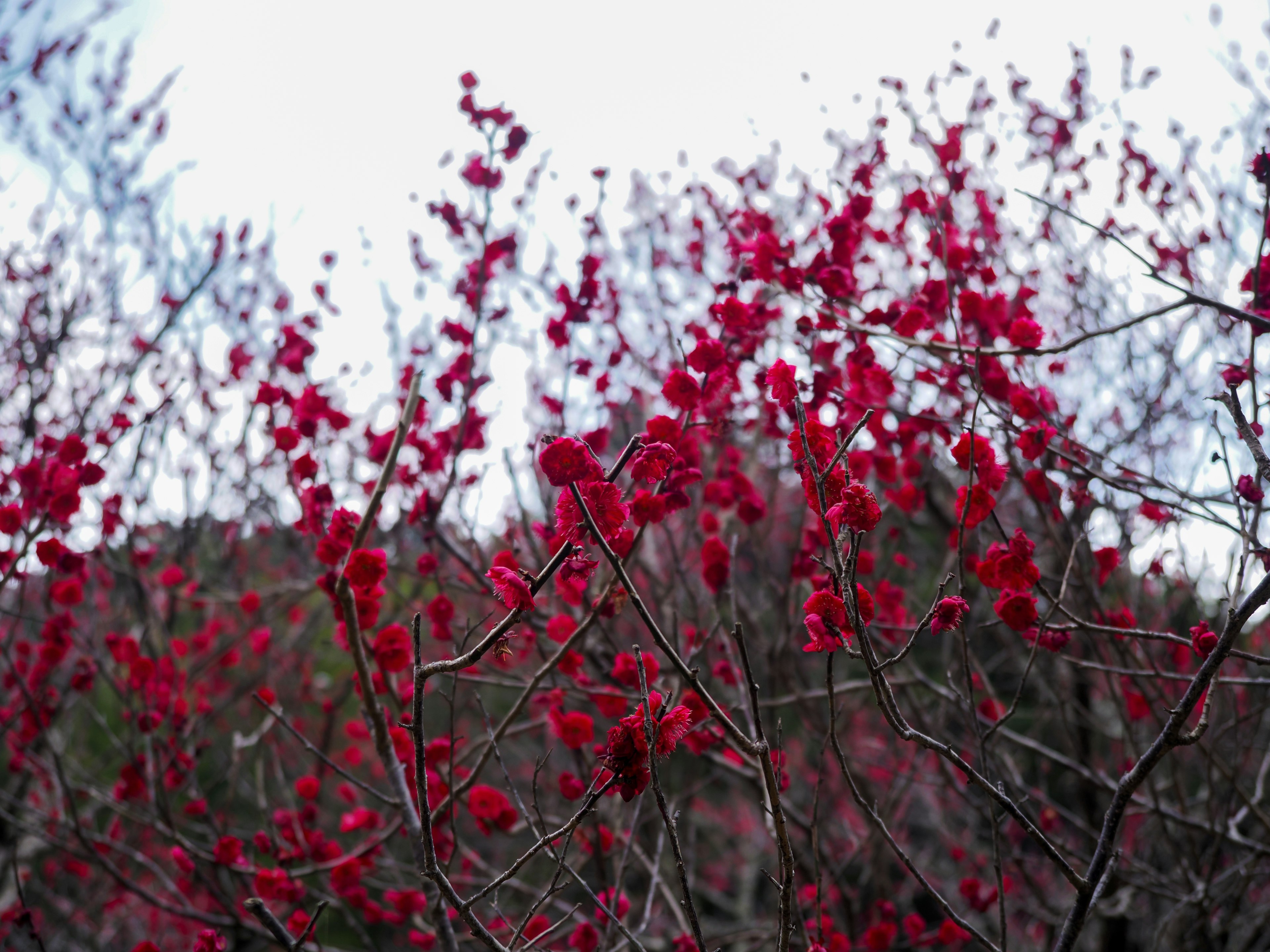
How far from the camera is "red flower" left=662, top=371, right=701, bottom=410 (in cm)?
222

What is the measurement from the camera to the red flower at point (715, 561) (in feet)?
9.91

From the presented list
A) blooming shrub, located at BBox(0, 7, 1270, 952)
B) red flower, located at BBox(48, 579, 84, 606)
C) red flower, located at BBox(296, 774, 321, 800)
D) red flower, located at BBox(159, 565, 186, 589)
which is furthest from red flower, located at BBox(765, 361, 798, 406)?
red flower, located at BBox(159, 565, 186, 589)

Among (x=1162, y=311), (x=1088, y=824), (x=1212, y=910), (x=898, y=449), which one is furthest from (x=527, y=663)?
(x=1162, y=311)

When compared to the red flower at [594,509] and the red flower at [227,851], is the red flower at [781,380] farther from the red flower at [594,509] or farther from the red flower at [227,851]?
the red flower at [227,851]

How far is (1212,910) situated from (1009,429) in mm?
2795

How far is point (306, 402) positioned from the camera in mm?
3162

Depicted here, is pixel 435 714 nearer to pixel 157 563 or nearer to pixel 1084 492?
pixel 157 563

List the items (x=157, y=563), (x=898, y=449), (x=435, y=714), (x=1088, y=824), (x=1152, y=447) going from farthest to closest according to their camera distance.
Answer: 1. (x=435, y=714)
2. (x=157, y=563)
3. (x=1088, y=824)
4. (x=1152, y=447)
5. (x=898, y=449)

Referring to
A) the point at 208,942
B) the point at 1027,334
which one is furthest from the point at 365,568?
the point at 1027,334

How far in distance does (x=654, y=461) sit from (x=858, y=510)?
0.41 metres

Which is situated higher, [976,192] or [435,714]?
[976,192]

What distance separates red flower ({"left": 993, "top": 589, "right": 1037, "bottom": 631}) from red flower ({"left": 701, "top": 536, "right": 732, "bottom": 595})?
108 centimetres

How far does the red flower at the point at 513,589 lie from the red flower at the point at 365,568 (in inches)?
31.4

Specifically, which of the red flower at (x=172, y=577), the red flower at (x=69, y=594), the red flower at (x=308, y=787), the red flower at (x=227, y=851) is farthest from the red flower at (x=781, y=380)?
the red flower at (x=172, y=577)
